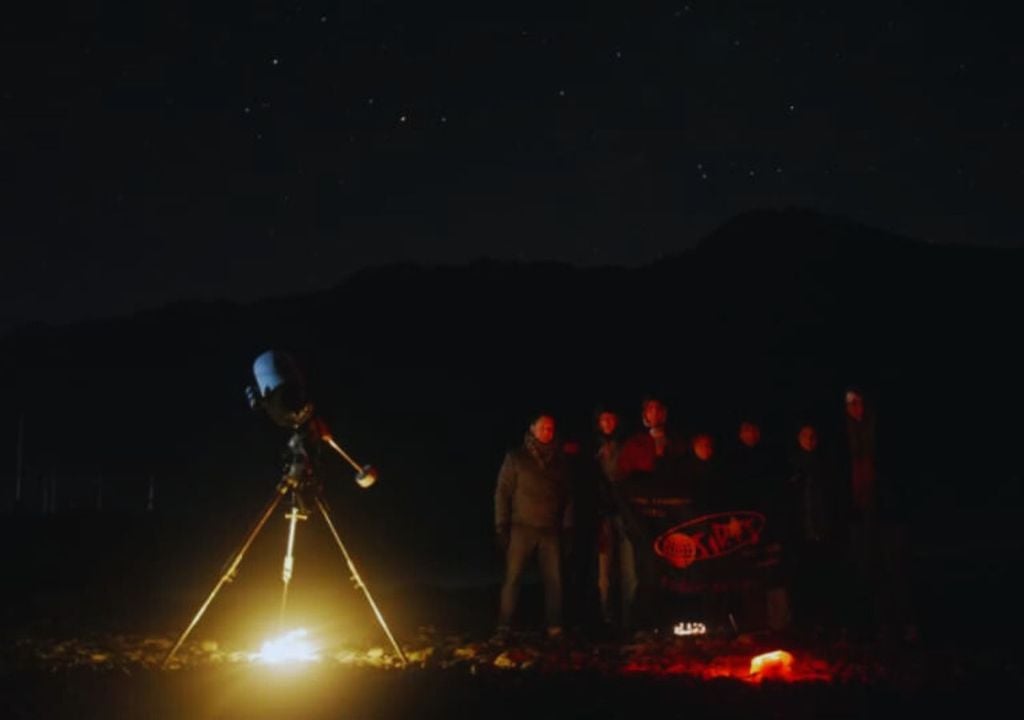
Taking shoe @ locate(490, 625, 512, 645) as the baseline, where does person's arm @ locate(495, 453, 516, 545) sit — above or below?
above

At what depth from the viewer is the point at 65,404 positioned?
61.2 meters

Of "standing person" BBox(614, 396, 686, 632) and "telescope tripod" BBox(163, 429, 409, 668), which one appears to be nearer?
"telescope tripod" BBox(163, 429, 409, 668)

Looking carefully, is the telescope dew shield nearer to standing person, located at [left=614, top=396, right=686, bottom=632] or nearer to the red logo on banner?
standing person, located at [left=614, top=396, right=686, bottom=632]

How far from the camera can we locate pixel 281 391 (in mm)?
9539

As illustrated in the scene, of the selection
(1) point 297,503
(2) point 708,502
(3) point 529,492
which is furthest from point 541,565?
(1) point 297,503

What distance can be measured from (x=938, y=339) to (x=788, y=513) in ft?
171

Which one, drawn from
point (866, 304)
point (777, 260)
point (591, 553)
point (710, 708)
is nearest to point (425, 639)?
point (591, 553)

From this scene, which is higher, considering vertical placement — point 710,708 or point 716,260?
point 716,260

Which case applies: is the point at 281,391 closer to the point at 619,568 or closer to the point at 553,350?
the point at 619,568

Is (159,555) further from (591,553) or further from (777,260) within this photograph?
(777,260)

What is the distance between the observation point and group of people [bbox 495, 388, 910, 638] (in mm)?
10883

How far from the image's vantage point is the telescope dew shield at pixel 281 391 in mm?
9547

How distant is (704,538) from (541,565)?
1544mm

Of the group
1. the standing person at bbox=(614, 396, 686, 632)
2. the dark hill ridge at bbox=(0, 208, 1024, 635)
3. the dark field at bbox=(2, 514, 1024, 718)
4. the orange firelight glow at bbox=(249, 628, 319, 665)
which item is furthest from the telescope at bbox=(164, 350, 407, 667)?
the dark hill ridge at bbox=(0, 208, 1024, 635)
